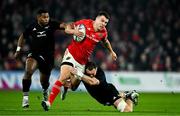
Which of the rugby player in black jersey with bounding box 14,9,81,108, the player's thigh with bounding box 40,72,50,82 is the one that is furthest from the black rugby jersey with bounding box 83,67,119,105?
the player's thigh with bounding box 40,72,50,82

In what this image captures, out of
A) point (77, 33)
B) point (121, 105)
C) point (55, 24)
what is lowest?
point (121, 105)

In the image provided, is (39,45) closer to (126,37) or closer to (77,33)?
(77,33)

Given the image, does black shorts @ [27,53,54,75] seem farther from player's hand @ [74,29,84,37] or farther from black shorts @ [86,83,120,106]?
player's hand @ [74,29,84,37]

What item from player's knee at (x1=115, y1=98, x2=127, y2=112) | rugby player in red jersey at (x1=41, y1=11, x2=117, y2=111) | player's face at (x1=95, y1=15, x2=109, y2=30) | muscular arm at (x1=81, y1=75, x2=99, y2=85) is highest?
player's face at (x1=95, y1=15, x2=109, y2=30)

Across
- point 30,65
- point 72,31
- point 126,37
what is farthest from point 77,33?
point 126,37

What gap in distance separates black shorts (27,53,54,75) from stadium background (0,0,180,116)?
10269mm

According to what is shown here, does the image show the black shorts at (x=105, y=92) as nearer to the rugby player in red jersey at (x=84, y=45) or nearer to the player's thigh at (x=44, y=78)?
the rugby player in red jersey at (x=84, y=45)

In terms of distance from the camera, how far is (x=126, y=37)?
29922 mm

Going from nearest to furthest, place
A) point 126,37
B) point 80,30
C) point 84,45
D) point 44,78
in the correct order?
point 80,30 < point 84,45 < point 44,78 < point 126,37

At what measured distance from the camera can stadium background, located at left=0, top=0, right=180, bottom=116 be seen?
27641 mm

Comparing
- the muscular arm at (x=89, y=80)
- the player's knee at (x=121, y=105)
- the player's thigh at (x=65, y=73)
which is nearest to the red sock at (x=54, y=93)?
the player's thigh at (x=65, y=73)

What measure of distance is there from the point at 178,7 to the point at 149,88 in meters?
6.31

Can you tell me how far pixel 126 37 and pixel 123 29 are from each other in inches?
22.3

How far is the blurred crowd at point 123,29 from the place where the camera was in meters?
28.0
